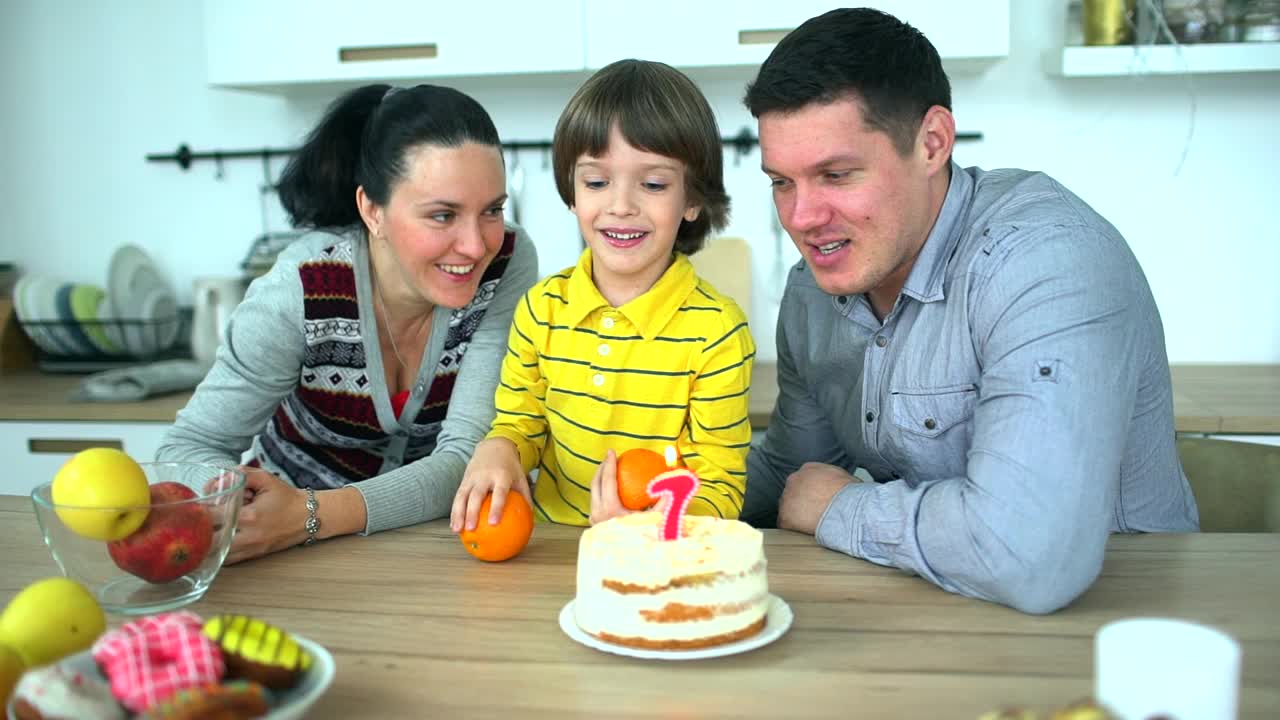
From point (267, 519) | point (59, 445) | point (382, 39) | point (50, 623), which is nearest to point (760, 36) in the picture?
point (382, 39)

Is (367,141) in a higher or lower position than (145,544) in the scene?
higher

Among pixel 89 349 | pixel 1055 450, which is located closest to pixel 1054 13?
pixel 1055 450

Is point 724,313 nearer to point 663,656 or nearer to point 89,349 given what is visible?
point 663,656

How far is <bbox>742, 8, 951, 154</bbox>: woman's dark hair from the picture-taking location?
1.35m

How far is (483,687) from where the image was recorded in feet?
2.97

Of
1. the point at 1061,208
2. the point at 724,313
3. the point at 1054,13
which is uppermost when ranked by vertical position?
the point at 1054,13

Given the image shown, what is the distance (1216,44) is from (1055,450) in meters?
1.77

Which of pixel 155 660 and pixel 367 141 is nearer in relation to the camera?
pixel 155 660

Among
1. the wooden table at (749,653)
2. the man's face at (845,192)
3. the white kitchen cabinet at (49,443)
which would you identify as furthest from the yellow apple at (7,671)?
the white kitchen cabinet at (49,443)

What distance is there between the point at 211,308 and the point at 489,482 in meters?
1.82

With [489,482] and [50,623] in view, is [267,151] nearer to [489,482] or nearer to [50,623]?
[489,482]

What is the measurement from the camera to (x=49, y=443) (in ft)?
8.35

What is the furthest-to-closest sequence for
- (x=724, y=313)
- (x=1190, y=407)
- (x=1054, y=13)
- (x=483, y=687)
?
(x=1054, y=13) → (x=1190, y=407) → (x=724, y=313) → (x=483, y=687)

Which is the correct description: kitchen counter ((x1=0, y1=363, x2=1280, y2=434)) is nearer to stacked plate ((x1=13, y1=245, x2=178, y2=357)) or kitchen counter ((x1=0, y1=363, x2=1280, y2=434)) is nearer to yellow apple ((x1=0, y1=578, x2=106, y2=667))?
stacked plate ((x1=13, y1=245, x2=178, y2=357))
